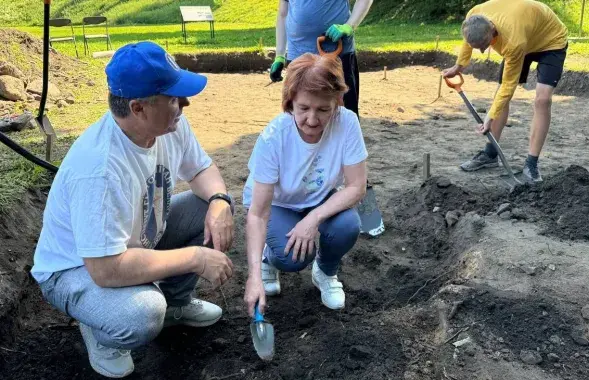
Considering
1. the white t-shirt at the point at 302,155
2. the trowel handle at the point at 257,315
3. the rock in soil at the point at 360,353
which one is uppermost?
the white t-shirt at the point at 302,155

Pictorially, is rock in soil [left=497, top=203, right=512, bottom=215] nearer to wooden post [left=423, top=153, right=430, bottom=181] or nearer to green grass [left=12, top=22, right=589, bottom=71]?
wooden post [left=423, top=153, right=430, bottom=181]

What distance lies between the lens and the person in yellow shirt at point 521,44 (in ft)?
13.8

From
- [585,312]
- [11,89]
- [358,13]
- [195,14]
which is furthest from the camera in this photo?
[195,14]

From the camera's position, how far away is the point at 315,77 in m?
2.39

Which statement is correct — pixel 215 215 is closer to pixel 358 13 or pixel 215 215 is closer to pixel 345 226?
pixel 345 226

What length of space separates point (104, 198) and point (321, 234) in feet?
3.80

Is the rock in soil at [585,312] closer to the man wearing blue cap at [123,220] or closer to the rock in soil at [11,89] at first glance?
the man wearing blue cap at [123,220]

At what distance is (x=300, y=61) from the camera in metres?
2.46

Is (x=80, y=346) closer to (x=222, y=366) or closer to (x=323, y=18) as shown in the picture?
(x=222, y=366)

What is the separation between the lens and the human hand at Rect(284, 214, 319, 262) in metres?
2.58

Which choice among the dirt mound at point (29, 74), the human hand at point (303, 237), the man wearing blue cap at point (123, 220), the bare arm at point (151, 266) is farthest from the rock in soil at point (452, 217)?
the dirt mound at point (29, 74)

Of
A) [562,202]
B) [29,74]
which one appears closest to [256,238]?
[562,202]

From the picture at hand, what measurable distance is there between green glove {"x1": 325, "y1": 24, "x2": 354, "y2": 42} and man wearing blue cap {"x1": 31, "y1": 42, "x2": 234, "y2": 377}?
142cm

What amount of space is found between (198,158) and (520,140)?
4435 millimetres
